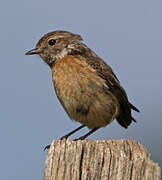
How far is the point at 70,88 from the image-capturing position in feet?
21.4

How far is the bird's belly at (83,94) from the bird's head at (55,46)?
0.50 meters

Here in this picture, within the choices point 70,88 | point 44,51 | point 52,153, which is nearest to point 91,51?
Result: point 44,51

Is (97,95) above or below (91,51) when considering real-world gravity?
below

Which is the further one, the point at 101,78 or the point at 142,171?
the point at 101,78

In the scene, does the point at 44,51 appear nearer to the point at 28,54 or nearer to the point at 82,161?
the point at 28,54

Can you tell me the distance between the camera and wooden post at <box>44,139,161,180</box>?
3469 millimetres

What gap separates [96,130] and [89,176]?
13.3ft

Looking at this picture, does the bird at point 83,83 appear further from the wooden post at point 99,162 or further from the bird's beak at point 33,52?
the wooden post at point 99,162

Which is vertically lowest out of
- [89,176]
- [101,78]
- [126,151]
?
[89,176]

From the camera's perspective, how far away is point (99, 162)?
3.51 metres

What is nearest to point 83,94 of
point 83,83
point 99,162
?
point 83,83

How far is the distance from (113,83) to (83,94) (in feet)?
2.75

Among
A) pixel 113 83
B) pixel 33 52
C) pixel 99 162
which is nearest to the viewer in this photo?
pixel 99 162

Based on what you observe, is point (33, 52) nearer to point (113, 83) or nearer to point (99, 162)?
point (113, 83)
